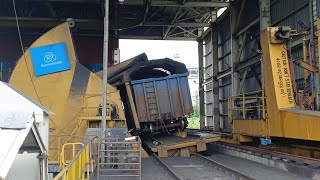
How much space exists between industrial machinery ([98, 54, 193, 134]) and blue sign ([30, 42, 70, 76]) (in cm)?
241

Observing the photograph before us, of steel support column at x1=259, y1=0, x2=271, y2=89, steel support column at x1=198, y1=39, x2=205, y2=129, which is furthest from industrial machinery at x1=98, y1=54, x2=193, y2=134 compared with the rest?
steel support column at x1=198, y1=39, x2=205, y2=129

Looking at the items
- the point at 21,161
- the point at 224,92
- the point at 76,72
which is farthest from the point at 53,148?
the point at 224,92

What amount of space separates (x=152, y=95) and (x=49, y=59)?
4.10 meters

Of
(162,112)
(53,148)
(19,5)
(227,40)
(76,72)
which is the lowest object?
(53,148)

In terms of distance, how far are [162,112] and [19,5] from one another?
43.2 feet

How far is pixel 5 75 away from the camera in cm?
2156

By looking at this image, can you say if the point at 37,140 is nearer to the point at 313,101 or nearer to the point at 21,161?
the point at 21,161

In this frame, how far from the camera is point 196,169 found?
11.0 m

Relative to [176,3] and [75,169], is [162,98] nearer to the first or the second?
[176,3]

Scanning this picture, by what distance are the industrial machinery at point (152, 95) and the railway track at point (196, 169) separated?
71.2 inches

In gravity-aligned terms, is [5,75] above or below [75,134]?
above

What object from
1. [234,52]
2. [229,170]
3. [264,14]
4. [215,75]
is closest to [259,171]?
[229,170]

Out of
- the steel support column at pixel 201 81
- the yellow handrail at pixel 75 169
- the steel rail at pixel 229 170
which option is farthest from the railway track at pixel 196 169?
the steel support column at pixel 201 81

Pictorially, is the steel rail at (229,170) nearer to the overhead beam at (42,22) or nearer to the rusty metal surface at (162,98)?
the rusty metal surface at (162,98)
